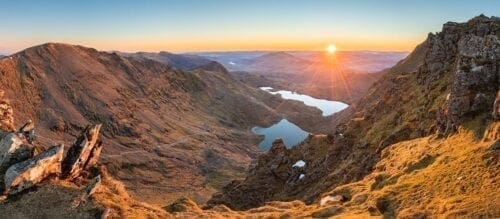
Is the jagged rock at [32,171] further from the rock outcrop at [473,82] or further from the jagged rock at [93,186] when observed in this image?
the rock outcrop at [473,82]

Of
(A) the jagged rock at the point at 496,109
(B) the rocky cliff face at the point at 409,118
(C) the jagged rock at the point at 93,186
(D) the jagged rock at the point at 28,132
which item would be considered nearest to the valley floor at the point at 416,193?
(C) the jagged rock at the point at 93,186

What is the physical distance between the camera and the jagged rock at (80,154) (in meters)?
52.2

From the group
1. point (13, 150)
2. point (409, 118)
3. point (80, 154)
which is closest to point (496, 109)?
point (409, 118)

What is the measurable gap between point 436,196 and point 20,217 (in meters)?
34.7

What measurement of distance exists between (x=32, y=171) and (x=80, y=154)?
6.14m

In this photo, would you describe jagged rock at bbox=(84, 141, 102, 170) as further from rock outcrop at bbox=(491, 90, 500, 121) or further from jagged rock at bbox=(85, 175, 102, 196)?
rock outcrop at bbox=(491, 90, 500, 121)

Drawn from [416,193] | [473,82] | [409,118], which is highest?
[473,82]

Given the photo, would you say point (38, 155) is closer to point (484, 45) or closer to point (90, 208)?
point (90, 208)

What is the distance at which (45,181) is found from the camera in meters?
49.4

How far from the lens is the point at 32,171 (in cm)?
4816

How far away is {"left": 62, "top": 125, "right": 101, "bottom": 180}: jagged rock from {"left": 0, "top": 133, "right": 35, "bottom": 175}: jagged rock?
11.3ft

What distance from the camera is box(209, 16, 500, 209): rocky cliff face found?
186 ft

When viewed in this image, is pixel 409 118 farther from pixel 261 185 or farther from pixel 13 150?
pixel 13 150

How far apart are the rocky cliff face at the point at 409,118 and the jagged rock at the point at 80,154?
37.5 meters
